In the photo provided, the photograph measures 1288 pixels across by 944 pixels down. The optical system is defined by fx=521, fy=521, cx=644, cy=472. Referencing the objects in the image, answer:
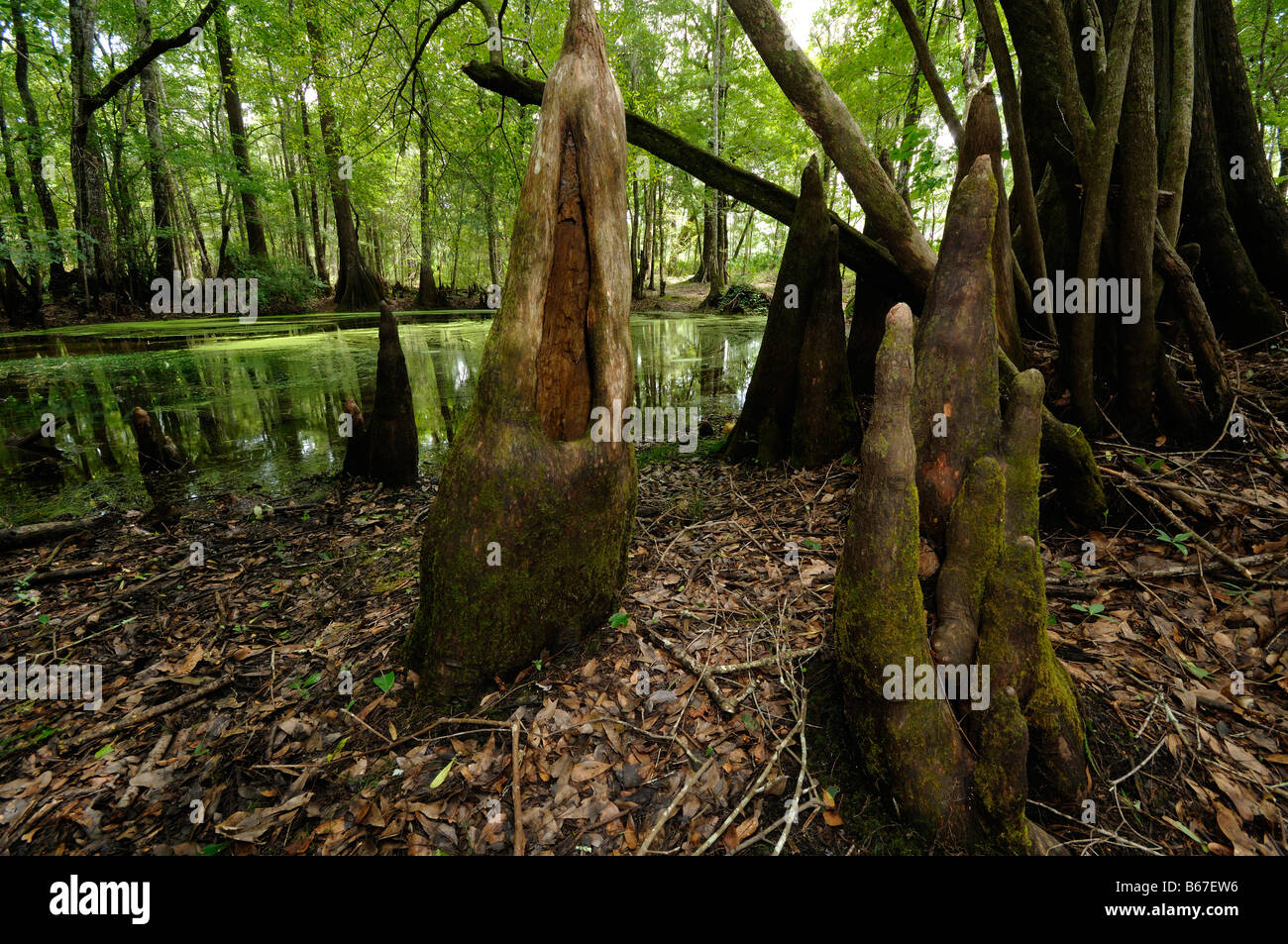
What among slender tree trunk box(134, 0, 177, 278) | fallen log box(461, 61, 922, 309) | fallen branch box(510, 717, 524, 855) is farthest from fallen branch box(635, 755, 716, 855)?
slender tree trunk box(134, 0, 177, 278)

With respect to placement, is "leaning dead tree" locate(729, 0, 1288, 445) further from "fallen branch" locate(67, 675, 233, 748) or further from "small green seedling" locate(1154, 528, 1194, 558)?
"fallen branch" locate(67, 675, 233, 748)

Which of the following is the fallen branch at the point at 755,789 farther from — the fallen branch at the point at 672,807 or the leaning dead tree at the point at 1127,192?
the leaning dead tree at the point at 1127,192

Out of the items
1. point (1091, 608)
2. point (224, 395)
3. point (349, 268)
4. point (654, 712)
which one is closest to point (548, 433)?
point (654, 712)

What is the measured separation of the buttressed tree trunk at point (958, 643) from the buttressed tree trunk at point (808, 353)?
2724mm

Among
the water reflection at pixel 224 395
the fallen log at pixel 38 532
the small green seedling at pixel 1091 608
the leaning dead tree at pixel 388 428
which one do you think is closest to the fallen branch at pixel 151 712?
the leaning dead tree at pixel 388 428

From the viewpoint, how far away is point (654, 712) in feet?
9.07

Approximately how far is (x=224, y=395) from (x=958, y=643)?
42.6 ft

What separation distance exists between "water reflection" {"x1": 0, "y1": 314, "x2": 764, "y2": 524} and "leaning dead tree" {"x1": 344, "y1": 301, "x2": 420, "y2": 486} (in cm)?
95

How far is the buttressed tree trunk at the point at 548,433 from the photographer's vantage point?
2.87 meters

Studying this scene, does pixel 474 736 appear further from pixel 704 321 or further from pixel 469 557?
pixel 704 321

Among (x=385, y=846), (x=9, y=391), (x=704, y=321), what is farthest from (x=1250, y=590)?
(x=704, y=321)

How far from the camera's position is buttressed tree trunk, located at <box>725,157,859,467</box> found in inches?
201

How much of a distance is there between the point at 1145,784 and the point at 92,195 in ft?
96.1

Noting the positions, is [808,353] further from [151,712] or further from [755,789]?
[151,712]
